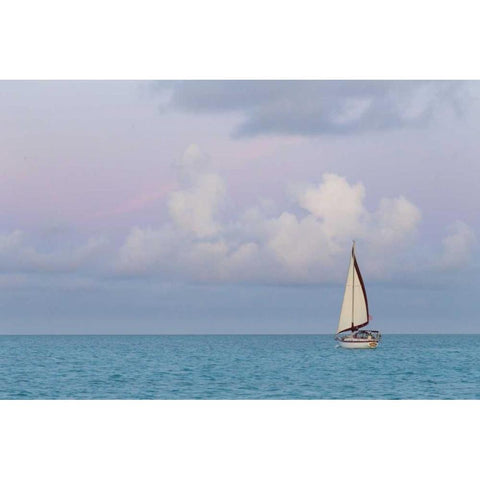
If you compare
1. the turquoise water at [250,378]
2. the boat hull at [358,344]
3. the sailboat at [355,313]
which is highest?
the sailboat at [355,313]

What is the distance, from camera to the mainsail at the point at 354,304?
2609 inches

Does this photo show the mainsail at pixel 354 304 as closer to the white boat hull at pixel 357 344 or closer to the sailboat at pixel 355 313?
the sailboat at pixel 355 313

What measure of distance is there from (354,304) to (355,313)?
4.35 feet

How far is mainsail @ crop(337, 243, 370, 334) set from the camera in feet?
217

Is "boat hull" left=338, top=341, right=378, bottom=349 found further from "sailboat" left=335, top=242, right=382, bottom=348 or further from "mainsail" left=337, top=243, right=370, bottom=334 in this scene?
"mainsail" left=337, top=243, right=370, bottom=334

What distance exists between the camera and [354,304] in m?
68.5

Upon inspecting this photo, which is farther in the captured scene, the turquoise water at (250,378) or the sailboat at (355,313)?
the sailboat at (355,313)

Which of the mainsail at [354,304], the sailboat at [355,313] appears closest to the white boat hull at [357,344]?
the sailboat at [355,313]

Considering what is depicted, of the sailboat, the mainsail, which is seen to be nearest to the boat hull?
the sailboat

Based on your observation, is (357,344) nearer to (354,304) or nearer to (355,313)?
(355,313)

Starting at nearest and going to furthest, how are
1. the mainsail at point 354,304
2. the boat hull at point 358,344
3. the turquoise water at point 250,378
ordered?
1. the turquoise water at point 250,378
2. the mainsail at point 354,304
3. the boat hull at point 358,344

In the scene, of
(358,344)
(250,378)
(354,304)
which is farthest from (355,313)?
(250,378)
